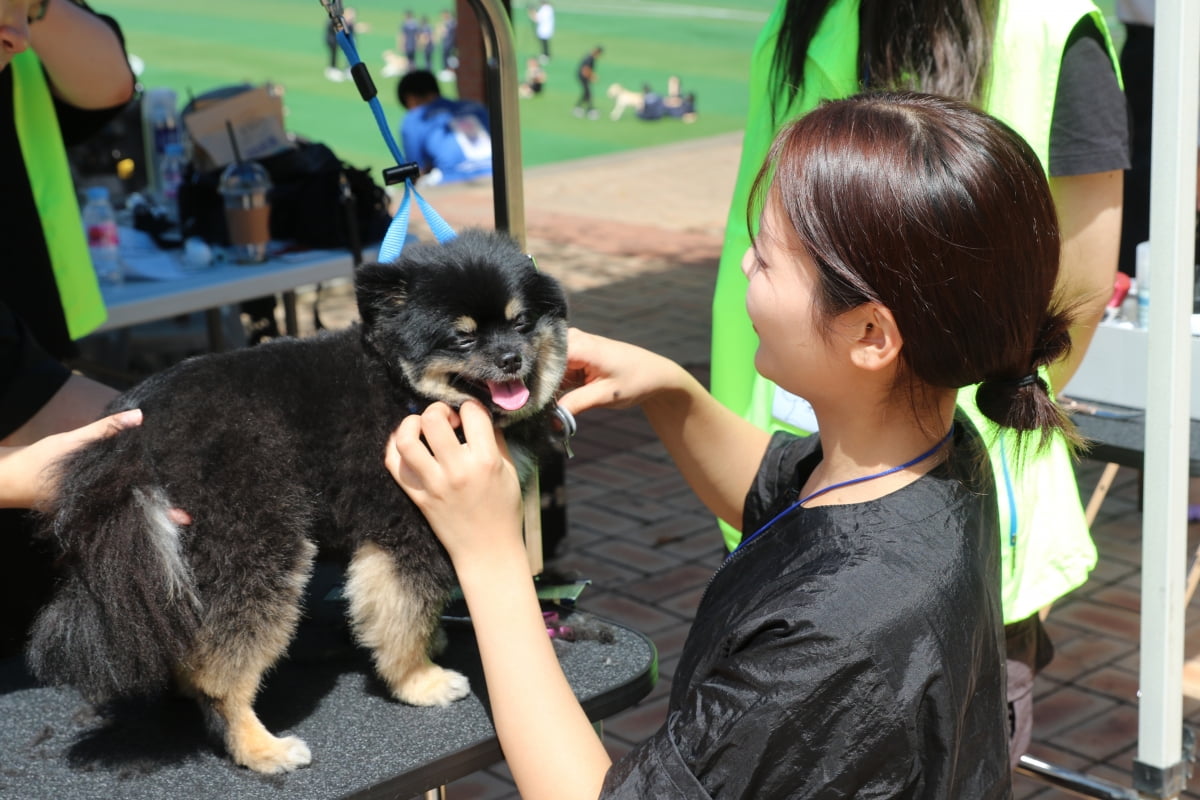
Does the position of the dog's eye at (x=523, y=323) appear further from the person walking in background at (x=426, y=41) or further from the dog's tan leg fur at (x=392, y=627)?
the person walking in background at (x=426, y=41)

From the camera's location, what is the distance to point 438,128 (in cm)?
1004

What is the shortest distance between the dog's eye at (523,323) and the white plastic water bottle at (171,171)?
433cm

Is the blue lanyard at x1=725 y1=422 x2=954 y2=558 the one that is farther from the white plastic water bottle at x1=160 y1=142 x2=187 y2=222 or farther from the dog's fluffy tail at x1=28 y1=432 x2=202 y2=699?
the white plastic water bottle at x1=160 y1=142 x2=187 y2=222

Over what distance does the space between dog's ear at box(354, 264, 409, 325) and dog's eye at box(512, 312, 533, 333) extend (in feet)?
0.54

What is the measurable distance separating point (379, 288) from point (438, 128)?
8.52 meters

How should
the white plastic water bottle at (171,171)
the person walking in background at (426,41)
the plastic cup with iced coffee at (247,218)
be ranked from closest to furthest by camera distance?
1. the plastic cup with iced coffee at (247,218)
2. the white plastic water bottle at (171,171)
3. the person walking in background at (426,41)

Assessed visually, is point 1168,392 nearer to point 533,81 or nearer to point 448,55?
point 533,81

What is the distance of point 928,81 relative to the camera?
2113mm

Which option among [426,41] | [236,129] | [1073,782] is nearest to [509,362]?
[1073,782]

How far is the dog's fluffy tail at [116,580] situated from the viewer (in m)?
1.61

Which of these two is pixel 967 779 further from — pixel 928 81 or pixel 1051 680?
pixel 1051 680

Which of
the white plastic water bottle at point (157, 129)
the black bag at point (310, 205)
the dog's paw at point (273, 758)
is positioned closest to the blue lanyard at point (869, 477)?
the dog's paw at point (273, 758)

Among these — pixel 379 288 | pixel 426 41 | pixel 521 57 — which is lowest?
pixel 379 288

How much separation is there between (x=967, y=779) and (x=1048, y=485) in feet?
2.75
